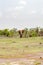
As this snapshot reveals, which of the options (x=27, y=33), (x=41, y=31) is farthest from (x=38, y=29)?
(x=27, y=33)

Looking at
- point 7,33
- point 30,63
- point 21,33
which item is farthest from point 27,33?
point 30,63

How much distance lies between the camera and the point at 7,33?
41.8 m

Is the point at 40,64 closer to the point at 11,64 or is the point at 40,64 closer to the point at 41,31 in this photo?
the point at 11,64

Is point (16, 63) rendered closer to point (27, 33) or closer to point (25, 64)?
point (25, 64)

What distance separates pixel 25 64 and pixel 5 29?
33754 mm

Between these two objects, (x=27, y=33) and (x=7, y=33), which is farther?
(x=7, y=33)

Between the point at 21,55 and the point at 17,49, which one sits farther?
the point at 17,49

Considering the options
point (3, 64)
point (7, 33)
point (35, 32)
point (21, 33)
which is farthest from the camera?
point (7, 33)

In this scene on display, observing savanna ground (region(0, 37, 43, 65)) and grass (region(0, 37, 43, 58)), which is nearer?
savanna ground (region(0, 37, 43, 65))

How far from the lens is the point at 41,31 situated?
38.8 m

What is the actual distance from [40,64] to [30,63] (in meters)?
0.49

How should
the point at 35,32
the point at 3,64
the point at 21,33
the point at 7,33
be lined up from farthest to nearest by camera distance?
the point at 7,33 → the point at 35,32 → the point at 21,33 → the point at 3,64

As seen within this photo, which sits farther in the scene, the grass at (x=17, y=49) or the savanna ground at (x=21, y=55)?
the grass at (x=17, y=49)

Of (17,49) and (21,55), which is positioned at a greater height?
(17,49)
